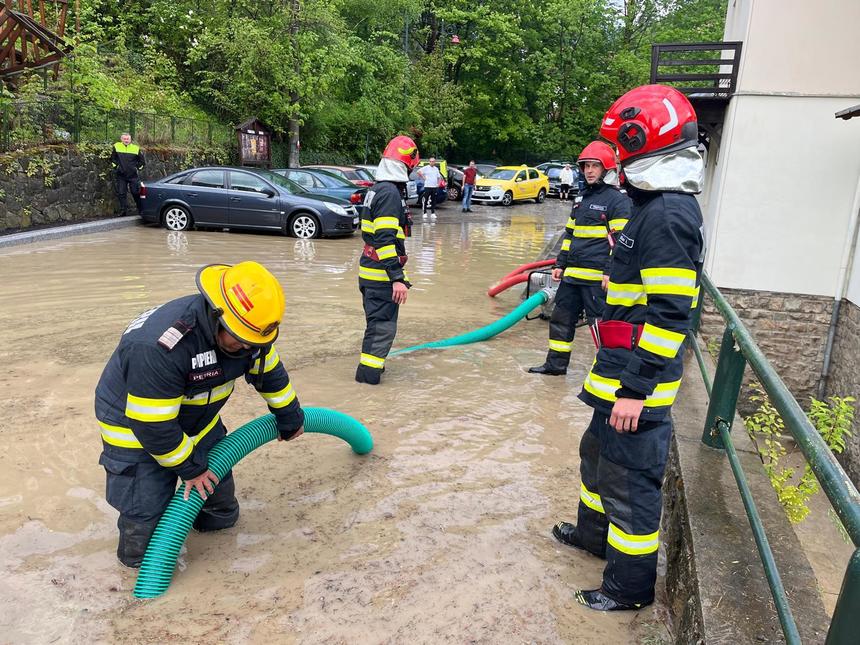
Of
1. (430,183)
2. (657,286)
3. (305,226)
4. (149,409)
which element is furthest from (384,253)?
(430,183)

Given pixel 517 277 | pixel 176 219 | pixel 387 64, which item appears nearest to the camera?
pixel 517 277

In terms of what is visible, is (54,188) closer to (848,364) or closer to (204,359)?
(204,359)

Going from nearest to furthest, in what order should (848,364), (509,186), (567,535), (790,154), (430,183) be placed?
(567,535)
(848,364)
(790,154)
(430,183)
(509,186)

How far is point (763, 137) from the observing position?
985 cm

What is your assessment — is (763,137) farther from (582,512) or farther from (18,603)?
(18,603)

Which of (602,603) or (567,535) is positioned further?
(567,535)

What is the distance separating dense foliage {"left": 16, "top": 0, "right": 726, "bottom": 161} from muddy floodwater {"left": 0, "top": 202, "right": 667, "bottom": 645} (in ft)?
40.0

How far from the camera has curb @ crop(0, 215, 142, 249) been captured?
11.6 meters

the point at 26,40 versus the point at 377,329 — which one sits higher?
the point at 26,40

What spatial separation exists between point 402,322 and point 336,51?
576 inches

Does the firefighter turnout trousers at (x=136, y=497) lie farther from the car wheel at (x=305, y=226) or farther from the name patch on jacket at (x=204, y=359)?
the car wheel at (x=305, y=226)

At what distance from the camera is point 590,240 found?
5.88m

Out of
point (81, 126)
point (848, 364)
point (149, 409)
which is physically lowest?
point (848, 364)

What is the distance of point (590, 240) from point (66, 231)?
35.9 feet
